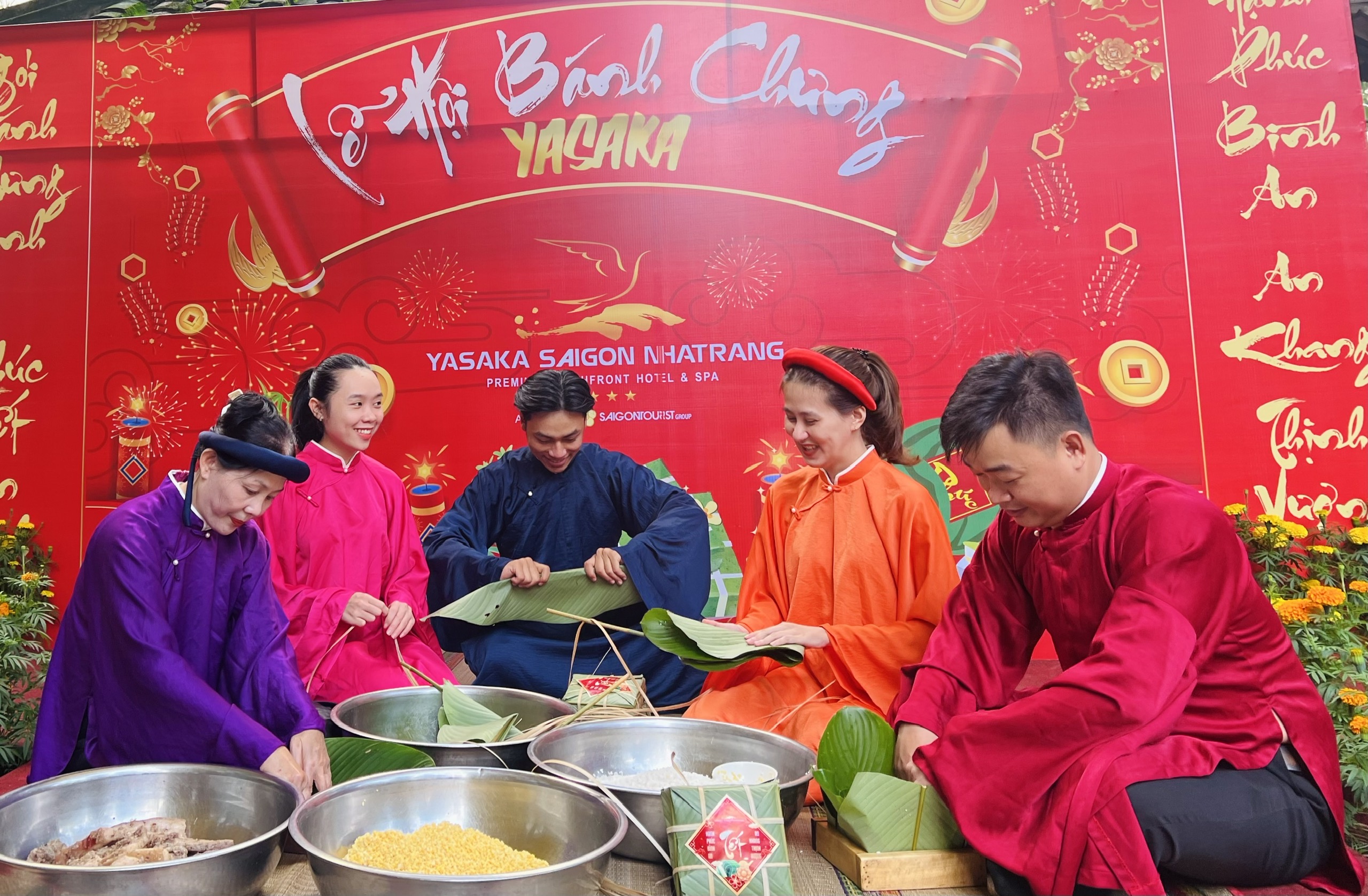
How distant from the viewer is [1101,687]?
1.64 metres

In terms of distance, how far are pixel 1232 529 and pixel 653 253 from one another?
2836 mm

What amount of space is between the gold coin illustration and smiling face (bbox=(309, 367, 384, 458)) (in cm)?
291

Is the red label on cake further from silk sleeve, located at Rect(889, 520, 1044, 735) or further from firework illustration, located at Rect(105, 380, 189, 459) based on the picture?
firework illustration, located at Rect(105, 380, 189, 459)

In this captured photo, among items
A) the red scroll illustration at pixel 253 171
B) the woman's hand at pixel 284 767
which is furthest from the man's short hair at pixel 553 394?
the red scroll illustration at pixel 253 171

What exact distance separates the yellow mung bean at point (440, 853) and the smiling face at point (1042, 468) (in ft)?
3.69

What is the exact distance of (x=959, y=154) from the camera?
4055mm

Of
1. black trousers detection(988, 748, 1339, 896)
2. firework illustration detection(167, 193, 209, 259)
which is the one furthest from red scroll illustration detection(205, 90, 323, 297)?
black trousers detection(988, 748, 1339, 896)

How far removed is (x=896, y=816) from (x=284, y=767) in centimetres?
122

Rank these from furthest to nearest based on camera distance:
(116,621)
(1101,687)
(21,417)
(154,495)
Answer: (21,417), (154,495), (116,621), (1101,687)

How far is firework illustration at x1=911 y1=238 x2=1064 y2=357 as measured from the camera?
4.03 meters

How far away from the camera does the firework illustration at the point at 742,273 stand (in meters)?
4.11

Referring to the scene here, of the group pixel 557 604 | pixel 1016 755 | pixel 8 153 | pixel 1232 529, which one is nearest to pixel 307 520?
pixel 557 604

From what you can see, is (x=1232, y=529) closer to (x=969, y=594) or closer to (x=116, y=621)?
(x=969, y=594)

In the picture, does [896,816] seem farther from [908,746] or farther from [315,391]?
[315,391]
